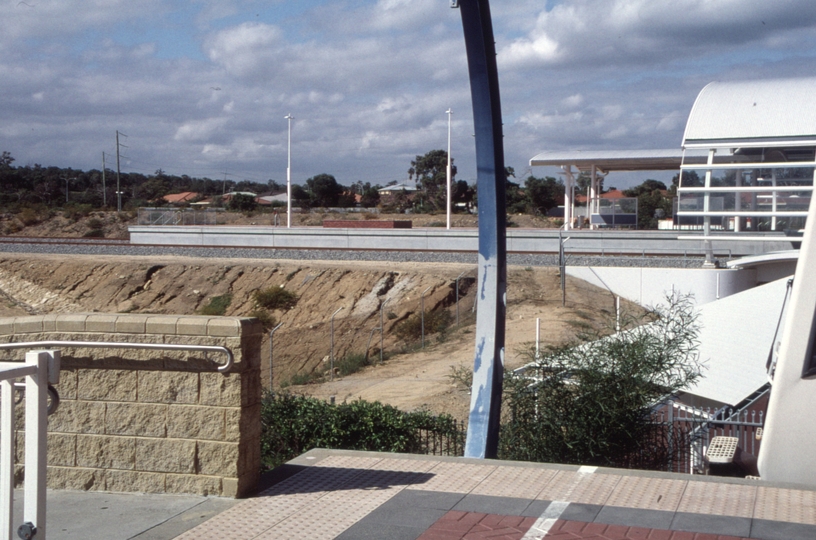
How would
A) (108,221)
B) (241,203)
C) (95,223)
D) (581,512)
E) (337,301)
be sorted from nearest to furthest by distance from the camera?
(581,512), (337,301), (95,223), (108,221), (241,203)

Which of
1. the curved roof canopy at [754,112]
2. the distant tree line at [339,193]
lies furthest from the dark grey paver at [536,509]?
the distant tree line at [339,193]

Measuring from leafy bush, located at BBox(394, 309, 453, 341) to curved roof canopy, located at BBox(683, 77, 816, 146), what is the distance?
11541 millimetres

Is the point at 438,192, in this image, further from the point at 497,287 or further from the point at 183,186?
the point at 497,287

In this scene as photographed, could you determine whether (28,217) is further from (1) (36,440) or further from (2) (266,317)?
(1) (36,440)

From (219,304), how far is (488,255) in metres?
27.6

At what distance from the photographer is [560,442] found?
9141 millimetres

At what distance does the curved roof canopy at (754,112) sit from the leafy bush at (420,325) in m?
11.5

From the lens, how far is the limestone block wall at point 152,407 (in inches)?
263

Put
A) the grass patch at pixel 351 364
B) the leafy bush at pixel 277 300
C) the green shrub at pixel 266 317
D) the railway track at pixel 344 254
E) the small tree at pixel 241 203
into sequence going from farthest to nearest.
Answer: the small tree at pixel 241 203, the leafy bush at pixel 277 300, the green shrub at pixel 266 317, the railway track at pixel 344 254, the grass patch at pixel 351 364

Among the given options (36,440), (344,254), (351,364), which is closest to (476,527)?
(36,440)

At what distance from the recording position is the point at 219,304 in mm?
34844

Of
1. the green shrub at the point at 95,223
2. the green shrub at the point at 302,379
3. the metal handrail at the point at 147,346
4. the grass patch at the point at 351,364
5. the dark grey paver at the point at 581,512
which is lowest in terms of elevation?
the green shrub at the point at 302,379

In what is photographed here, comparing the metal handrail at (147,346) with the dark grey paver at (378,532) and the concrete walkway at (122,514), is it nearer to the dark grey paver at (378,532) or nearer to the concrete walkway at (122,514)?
the concrete walkway at (122,514)

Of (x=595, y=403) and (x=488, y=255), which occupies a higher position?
(x=488, y=255)
